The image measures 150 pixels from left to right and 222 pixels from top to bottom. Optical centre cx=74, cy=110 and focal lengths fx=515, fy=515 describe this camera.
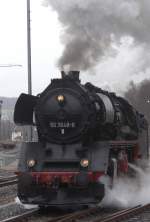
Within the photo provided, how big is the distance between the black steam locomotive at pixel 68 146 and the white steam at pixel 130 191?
396 millimetres

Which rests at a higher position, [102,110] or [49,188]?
[102,110]

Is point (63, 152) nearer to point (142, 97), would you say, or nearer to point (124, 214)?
point (124, 214)

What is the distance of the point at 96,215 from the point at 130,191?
7.00 ft

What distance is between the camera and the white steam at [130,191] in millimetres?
11758

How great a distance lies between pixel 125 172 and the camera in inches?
487

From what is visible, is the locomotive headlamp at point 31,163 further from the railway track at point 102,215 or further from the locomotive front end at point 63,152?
the railway track at point 102,215

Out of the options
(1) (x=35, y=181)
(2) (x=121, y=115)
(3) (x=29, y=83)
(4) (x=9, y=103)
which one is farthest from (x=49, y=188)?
(4) (x=9, y=103)

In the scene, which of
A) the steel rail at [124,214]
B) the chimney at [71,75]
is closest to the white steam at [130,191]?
the steel rail at [124,214]

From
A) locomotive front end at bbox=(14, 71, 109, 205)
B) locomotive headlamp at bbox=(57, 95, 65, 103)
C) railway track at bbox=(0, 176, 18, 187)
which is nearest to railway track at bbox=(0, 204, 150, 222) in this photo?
→ locomotive front end at bbox=(14, 71, 109, 205)

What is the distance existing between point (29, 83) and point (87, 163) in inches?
406

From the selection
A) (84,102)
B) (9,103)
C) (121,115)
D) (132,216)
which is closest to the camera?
(132,216)

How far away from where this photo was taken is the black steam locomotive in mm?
10945

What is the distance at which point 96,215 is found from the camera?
425 inches

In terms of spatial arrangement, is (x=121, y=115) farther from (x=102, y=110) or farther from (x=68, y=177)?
(x=68, y=177)
